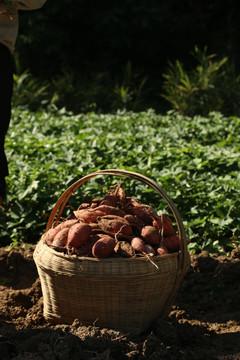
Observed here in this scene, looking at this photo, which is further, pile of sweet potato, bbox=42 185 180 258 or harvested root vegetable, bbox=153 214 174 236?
harvested root vegetable, bbox=153 214 174 236

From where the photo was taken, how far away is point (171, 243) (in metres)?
2.85

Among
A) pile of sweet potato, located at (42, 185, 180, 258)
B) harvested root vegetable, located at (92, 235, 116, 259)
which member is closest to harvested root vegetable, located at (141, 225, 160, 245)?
pile of sweet potato, located at (42, 185, 180, 258)

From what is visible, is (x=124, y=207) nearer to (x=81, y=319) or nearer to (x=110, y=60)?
(x=81, y=319)

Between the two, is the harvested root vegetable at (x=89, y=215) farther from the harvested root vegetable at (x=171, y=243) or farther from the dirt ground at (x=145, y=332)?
the dirt ground at (x=145, y=332)

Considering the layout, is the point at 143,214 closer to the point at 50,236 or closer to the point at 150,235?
the point at 150,235

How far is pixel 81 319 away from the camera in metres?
2.80

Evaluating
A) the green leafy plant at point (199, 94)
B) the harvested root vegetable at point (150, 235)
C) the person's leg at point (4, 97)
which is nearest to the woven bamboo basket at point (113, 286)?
the harvested root vegetable at point (150, 235)

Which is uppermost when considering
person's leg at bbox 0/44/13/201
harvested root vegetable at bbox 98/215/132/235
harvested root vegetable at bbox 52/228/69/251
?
person's leg at bbox 0/44/13/201

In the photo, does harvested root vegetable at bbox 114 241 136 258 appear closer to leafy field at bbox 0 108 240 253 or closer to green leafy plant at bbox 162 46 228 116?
leafy field at bbox 0 108 240 253

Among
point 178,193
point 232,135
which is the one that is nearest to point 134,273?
point 178,193

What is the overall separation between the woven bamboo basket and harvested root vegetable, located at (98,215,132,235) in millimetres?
227

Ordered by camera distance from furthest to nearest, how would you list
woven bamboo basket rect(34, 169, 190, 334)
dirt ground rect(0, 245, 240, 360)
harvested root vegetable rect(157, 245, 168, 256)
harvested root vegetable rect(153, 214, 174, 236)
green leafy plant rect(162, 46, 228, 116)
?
green leafy plant rect(162, 46, 228, 116) → harvested root vegetable rect(153, 214, 174, 236) → harvested root vegetable rect(157, 245, 168, 256) → woven bamboo basket rect(34, 169, 190, 334) → dirt ground rect(0, 245, 240, 360)

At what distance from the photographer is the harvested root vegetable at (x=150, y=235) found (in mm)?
2826

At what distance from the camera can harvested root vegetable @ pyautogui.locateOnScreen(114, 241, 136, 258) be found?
8.89ft
